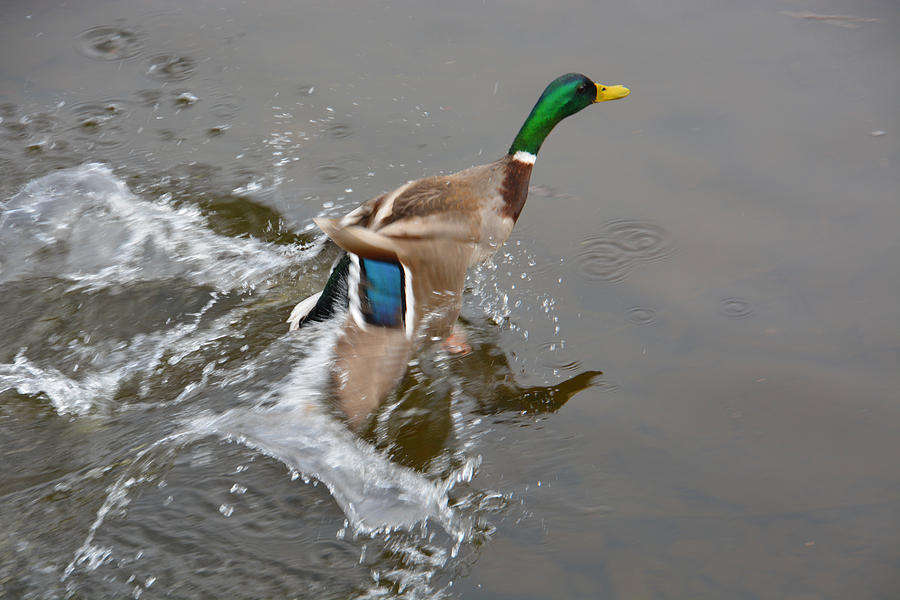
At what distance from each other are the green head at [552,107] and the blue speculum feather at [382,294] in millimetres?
776

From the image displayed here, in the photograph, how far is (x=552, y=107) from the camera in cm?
314

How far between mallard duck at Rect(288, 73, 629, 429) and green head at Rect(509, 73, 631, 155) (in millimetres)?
213

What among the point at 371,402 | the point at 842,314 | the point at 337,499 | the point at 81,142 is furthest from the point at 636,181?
the point at 81,142

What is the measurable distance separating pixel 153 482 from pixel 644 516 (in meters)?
1.40

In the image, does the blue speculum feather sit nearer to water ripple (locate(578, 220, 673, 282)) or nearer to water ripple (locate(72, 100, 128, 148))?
water ripple (locate(578, 220, 673, 282))

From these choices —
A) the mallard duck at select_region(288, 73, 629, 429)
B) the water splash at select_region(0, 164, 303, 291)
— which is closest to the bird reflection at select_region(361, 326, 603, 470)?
the mallard duck at select_region(288, 73, 629, 429)

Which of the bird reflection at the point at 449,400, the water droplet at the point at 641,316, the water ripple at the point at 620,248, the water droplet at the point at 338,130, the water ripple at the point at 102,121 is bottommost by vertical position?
the bird reflection at the point at 449,400

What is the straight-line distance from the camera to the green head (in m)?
3.10

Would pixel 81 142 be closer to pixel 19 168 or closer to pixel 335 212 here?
pixel 19 168

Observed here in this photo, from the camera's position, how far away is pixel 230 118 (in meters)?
4.04

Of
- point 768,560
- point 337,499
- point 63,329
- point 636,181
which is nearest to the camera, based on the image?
point 768,560

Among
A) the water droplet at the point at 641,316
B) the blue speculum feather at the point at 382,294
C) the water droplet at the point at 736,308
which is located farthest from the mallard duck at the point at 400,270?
the water droplet at the point at 736,308

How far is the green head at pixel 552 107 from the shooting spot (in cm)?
310

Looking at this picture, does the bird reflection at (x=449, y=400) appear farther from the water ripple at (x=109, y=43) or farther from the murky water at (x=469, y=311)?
the water ripple at (x=109, y=43)
